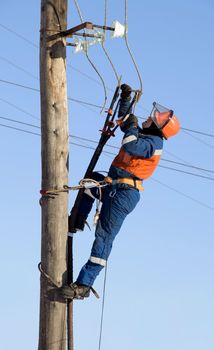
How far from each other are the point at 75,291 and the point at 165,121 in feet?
5.63

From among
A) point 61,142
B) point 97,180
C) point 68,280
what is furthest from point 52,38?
point 68,280

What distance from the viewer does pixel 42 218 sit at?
16.4ft

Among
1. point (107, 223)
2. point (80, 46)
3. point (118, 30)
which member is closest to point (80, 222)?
point (107, 223)

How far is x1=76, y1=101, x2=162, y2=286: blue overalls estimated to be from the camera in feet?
16.6

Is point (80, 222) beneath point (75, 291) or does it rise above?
above

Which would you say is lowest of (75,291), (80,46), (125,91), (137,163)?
(75,291)

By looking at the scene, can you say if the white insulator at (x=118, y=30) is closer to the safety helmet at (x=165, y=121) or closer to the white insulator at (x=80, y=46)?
the white insulator at (x=80, y=46)

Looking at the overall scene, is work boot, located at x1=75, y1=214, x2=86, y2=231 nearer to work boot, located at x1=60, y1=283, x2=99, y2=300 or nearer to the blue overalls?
the blue overalls

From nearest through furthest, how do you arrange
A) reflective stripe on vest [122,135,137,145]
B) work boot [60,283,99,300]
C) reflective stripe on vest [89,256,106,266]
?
work boot [60,283,99,300] → reflective stripe on vest [89,256,106,266] → reflective stripe on vest [122,135,137,145]

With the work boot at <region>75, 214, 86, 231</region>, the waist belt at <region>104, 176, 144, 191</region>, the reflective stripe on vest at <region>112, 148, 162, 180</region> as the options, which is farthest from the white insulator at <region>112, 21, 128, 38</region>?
the work boot at <region>75, 214, 86, 231</region>

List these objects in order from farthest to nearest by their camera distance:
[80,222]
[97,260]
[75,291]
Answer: [80,222]
[97,260]
[75,291]

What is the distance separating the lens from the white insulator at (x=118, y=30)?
5094 mm

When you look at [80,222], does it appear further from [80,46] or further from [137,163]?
[80,46]

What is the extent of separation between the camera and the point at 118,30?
511 centimetres
